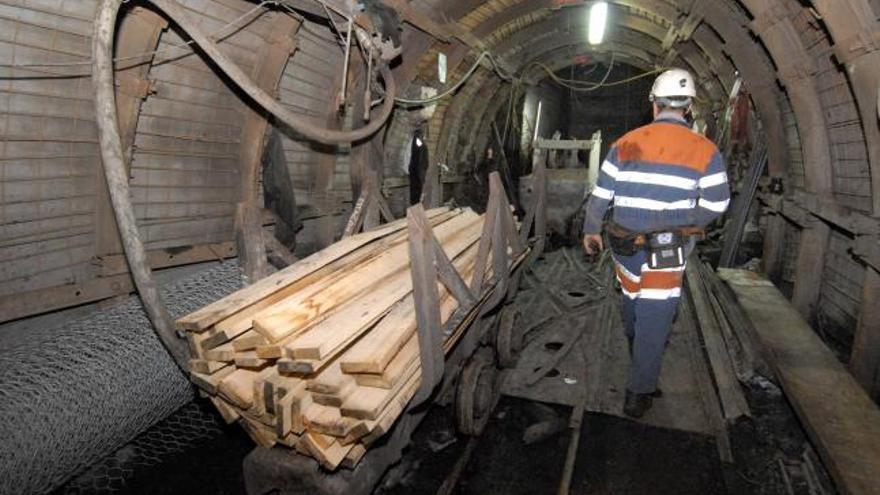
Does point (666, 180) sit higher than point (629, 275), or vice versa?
point (666, 180)

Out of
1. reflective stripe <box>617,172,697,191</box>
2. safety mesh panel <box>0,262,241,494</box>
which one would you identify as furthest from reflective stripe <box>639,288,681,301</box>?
safety mesh panel <box>0,262,241,494</box>

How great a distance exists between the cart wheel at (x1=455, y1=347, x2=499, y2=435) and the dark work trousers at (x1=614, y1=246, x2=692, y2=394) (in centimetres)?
131

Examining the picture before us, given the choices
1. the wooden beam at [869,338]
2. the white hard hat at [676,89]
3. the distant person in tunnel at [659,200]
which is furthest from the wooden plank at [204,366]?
the wooden beam at [869,338]

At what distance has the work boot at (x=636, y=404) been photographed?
3921 mm

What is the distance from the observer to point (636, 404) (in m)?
3.96

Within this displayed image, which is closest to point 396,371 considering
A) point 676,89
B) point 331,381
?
point 331,381

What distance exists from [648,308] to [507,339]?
1.45 meters

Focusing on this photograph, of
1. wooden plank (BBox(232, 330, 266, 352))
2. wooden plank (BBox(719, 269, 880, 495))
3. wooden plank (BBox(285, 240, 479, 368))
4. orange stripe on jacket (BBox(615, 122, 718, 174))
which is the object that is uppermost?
orange stripe on jacket (BBox(615, 122, 718, 174))

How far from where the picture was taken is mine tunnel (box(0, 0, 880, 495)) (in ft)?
8.35

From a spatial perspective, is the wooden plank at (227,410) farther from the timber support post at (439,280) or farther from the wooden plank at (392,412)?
the timber support post at (439,280)

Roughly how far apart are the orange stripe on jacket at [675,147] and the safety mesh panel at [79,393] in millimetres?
4108

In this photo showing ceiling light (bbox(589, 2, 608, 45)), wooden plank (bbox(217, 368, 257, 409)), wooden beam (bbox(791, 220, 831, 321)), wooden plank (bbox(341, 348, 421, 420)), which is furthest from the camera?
ceiling light (bbox(589, 2, 608, 45))

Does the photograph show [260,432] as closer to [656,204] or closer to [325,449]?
[325,449]

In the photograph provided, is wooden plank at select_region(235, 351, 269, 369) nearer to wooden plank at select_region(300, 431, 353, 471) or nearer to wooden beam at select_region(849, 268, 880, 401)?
wooden plank at select_region(300, 431, 353, 471)
